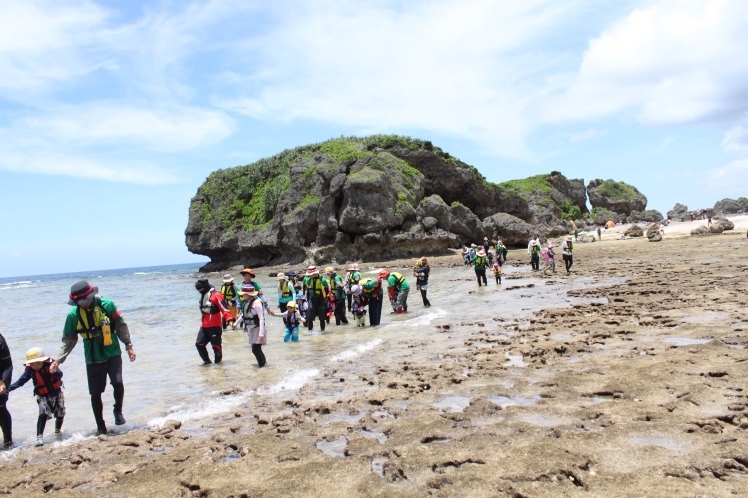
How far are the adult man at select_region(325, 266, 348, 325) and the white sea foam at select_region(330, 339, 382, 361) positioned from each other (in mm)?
3325

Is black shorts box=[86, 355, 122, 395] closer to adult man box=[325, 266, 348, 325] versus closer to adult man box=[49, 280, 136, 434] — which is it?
adult man box=[49, 280, 136, 434]

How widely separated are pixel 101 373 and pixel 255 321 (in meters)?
3.25

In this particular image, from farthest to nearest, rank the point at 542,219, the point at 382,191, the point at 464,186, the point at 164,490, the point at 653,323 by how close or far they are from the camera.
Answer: the point at 542,219
the point at 464,186
the point at 382,191
the point at 653,323
the point at 164,490

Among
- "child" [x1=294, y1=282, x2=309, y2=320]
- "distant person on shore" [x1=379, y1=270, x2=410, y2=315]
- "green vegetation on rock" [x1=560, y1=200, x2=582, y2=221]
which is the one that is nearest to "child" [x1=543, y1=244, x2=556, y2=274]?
"distant person on shore" [x1=379, y1=270, x2=410, y2=315]

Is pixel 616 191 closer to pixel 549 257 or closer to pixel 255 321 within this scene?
pixel 549 257

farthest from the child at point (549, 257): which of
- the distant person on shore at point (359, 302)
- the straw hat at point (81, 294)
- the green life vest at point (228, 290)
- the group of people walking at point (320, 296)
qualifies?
the straw hat at point (81, 294)

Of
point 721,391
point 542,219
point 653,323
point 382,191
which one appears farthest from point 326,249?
point 721,391

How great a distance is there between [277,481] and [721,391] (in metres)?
5.19

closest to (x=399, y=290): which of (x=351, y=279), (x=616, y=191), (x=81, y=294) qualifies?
(x=351, y=279)

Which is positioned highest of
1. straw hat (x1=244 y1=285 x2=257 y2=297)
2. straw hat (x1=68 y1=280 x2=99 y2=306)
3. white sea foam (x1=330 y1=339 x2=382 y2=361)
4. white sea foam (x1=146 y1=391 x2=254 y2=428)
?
straw hat (x1=68 y1=280 x2=99 y2=306)

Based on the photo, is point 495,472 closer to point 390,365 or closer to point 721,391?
point 721,391

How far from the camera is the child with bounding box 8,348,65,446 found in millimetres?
6844

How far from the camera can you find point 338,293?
52.0 feet

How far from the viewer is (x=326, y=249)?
1954 inches
